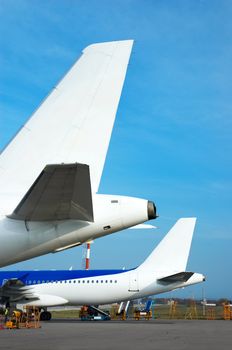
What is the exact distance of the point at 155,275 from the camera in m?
31.4

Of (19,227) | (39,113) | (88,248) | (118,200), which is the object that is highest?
(88,248)

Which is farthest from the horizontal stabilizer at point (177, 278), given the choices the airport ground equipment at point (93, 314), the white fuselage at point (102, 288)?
the airport ground equipment at point (93, 314)

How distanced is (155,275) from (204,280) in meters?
3.45

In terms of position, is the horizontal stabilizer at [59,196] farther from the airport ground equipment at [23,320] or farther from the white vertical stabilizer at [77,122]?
the airport ground equipment at [23,320]

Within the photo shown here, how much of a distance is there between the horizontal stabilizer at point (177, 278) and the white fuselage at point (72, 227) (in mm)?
23299

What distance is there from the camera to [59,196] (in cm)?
673

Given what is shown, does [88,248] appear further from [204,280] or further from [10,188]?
[10,188]

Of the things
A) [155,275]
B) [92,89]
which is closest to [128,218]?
[92,89]

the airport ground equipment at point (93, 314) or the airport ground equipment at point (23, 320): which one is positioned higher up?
the airport ground equipment at point (93, 314)

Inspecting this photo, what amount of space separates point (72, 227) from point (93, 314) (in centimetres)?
3218

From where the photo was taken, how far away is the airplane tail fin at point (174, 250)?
1250 inches

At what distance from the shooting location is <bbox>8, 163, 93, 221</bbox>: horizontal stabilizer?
616 centimetres

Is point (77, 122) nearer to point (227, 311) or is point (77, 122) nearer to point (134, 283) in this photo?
point (134, 283)

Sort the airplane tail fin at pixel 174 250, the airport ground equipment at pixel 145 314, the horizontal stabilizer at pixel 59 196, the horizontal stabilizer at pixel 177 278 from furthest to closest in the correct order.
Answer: the airport ground equipment at pixel 145 314 < the airplane tail fin at pixel 174 250 < the horizontal stabilizer at pixel 177 278 < the horizontal stabilizer at pixel 59 196
